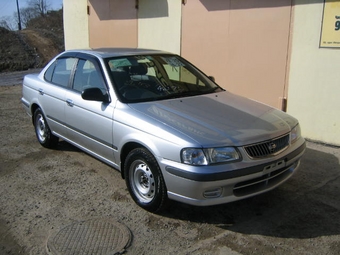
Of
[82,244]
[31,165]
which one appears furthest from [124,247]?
[31,165]

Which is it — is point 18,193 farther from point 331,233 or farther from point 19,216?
point 331,233

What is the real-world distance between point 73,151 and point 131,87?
205 centimetres

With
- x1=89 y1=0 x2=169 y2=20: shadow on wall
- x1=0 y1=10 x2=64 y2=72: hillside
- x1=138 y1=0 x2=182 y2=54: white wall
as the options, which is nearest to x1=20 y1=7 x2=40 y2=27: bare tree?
x1=0 y1=10 x2=64 y2=72: hillside

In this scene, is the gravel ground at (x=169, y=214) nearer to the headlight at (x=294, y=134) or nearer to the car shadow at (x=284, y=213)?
the car shadow at (x=284, y=213)

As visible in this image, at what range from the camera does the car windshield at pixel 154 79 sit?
4570mm

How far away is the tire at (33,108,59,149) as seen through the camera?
6082mm

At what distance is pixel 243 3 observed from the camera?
734 cm

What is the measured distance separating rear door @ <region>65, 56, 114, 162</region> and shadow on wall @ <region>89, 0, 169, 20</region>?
4.57m

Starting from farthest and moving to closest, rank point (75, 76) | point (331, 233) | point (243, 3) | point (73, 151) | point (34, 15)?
1. point (34, 15)
2. point (243, 3)
3. point (73, 151)
4. point (75, 76)
5. point (331, 233)

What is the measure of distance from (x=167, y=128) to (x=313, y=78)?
12.4 feet

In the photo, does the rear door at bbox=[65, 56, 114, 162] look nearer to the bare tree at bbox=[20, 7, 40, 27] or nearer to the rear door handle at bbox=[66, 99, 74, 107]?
the rear door handle at bbox=[66, 99, 74, 107]

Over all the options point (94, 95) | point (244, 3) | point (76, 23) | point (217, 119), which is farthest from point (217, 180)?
point (76, 23)

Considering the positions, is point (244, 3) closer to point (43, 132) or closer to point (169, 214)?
point (43, 132)

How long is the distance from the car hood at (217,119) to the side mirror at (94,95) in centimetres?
41
